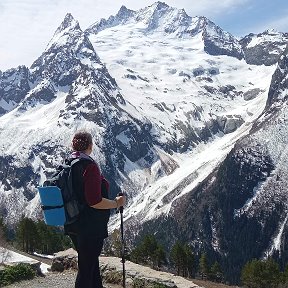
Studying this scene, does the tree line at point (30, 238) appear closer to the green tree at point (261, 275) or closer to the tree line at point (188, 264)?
the tree line at point (188, 264)

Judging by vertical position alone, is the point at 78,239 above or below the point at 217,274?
above

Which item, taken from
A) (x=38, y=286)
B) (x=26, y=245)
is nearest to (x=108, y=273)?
(x=38, y=286)

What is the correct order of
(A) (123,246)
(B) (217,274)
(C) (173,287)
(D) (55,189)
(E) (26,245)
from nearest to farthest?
(D) (55,189), (A) (123,246), (C) (173,287), (E) (26,245), (B) (217,274)

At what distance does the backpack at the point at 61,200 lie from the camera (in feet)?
35.7

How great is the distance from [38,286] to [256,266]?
82.5m

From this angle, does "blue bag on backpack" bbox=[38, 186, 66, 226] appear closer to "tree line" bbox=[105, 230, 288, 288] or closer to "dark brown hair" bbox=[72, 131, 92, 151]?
"dark brown hair" bbox=[72, 131, 92, 151]

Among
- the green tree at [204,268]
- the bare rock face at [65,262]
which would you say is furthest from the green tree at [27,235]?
the bare rock face at [65,262]

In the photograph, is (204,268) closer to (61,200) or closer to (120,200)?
(120,200)

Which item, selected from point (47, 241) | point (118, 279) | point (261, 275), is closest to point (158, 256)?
point (261, 275)

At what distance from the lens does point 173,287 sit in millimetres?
17438

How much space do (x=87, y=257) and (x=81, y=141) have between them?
7.97ft

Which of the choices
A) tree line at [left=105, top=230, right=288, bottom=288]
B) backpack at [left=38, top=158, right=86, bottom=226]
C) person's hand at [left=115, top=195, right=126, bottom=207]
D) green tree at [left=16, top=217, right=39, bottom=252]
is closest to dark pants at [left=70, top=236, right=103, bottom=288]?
backpack at [left=38, top=158, right=86, bottom=226]

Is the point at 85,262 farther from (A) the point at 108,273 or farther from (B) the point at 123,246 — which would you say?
(A) the point at 108,273

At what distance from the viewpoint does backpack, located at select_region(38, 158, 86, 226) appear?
10883 mm
